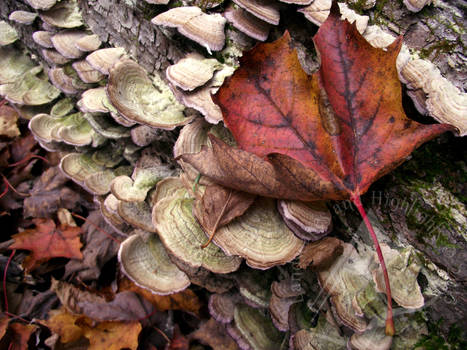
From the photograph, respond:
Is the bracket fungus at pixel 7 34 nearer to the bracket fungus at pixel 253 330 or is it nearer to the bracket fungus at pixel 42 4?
the bracket fungus at pixel 42 4

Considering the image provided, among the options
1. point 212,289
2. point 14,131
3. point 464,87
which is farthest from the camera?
point 14,131

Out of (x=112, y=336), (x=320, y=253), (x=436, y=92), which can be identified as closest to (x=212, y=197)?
(x=320, y=253)

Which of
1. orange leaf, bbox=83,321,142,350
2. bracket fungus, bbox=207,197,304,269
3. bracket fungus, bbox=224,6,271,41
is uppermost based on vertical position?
bracket fungus, bbox=224,6,271,41

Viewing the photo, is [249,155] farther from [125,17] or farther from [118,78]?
[125,17]

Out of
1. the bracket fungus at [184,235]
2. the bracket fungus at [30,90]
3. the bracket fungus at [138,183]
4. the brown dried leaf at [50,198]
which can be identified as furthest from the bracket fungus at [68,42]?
the bracket fungus at [184,235]

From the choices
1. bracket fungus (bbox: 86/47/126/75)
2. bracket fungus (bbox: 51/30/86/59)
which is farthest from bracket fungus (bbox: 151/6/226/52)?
bracket fungus (bbox: 51/30/86/59)

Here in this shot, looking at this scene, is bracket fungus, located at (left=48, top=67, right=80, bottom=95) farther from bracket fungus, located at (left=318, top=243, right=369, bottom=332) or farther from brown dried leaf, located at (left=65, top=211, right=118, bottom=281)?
bracket fungus, located at (left=318, top=243, right=369, bottom=332)

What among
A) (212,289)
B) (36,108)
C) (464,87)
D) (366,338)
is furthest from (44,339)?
(464,87)
